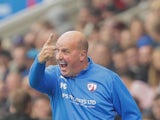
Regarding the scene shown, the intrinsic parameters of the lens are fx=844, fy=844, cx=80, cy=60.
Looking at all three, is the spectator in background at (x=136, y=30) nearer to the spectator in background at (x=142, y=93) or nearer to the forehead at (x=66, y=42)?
the spectator in background at (x=142, y=93)

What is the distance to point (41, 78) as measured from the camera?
26.6 feet

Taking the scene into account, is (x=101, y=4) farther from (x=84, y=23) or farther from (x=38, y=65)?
(x=38, y=65)

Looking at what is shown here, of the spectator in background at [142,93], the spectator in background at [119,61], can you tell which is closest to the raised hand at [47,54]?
the spectator in background at [142,93]

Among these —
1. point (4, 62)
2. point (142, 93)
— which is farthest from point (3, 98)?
point (142, 93)

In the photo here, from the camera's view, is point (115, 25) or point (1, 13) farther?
point (1, 13)

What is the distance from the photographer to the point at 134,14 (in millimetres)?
14258

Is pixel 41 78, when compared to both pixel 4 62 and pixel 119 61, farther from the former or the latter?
pixel 4 62

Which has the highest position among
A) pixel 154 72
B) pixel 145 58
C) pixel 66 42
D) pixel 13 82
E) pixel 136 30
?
pixel 136 30

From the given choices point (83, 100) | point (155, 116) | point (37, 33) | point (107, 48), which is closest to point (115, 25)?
point (107, 48)

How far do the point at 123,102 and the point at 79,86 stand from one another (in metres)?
0.45

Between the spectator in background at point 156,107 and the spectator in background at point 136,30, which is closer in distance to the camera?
the spectator in background at point 156,107

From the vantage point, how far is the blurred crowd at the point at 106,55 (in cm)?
1080

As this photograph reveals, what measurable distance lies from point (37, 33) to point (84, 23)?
0.88 meters

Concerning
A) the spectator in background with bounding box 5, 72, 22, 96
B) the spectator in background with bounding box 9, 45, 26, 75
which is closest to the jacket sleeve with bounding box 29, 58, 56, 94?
the spectator in background with bounding box 5, 72, 22, 96
